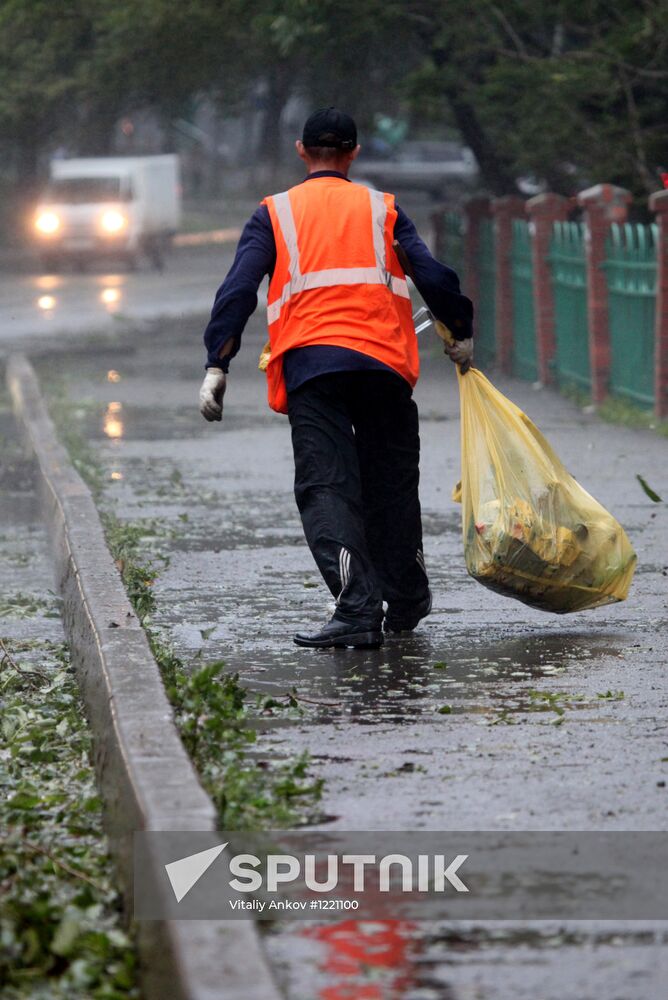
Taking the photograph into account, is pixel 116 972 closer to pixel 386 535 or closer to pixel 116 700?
pixel 116 700

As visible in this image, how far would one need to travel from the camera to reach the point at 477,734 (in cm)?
530

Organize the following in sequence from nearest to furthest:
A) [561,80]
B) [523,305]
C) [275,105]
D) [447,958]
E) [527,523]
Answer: [447,958] → [527,523] → [561,80] → [523,305] → [275,105]

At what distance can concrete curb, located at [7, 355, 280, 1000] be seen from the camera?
3.25 meters

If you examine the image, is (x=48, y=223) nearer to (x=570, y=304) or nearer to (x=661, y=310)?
(x=570, y=304)

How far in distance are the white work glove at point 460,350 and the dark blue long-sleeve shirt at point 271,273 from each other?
9 centimetres

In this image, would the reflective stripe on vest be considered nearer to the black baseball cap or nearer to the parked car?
the black baseball cap

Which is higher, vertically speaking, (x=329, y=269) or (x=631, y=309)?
(x=329, y=269)

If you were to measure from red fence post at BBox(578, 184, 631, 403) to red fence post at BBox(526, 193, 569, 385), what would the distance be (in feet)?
4.60

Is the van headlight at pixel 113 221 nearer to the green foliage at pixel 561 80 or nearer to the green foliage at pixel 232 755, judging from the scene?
the green foliage at pixel 561 80

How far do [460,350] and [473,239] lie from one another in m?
13.6

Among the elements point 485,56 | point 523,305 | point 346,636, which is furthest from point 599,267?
point 346,636

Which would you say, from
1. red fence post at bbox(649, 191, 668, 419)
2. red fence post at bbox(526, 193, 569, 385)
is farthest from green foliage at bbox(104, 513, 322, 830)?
red fence post at bbox(526, 193, 569, 385)

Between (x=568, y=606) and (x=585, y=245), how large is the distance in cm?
855

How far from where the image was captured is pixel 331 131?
657cm
